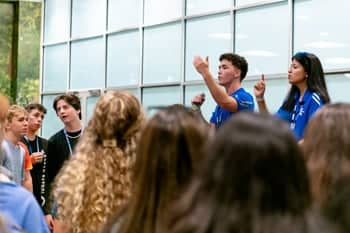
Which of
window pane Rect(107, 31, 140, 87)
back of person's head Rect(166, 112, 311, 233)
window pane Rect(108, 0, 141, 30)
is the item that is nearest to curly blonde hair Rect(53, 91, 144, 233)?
back of person's head Rect(166, 112, 311, 233)

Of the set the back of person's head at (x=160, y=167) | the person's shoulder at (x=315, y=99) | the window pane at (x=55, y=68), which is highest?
the window pane at (x=55, y=68)

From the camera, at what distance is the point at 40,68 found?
13914mm

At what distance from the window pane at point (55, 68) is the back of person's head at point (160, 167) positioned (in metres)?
11.3

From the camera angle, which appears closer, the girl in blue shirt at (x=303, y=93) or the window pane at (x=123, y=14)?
the girl in blue shirt at (x=303, y=93)

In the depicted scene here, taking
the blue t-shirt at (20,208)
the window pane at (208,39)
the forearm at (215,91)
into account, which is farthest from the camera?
the window pane at (208,39)

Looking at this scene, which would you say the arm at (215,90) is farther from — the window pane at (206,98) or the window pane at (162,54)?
the window pane at (162,54)

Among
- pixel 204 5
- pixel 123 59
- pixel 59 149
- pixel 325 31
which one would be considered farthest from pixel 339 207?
pixel 123 59

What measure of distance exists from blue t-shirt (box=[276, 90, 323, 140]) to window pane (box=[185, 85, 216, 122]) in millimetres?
4067

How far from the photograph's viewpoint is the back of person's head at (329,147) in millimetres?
2213

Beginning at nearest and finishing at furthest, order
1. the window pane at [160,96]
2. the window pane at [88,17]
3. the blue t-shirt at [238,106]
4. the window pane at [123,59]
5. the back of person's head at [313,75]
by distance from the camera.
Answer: the back of person's head at [313,75] → the blue t-shirt at [238,106] → the window pane at [160,96] → the window pane at [123,59] → the window pane at [88,17]

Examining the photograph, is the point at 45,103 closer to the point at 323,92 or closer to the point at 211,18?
the point at 211,18

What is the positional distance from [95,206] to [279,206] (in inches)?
57.7

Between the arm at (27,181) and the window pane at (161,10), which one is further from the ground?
the window pane at (161,10)

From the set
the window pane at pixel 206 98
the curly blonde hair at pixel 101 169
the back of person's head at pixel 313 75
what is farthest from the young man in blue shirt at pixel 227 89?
the window pane at pixel 206 98
